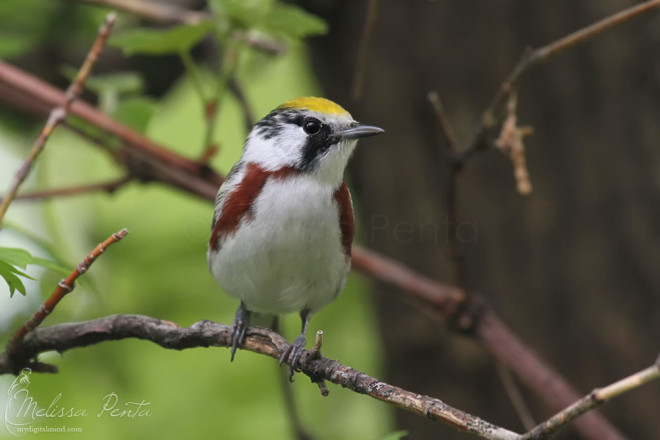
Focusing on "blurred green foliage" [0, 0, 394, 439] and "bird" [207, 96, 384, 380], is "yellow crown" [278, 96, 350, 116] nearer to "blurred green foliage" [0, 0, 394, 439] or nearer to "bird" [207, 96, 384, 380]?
"bird" [207, 96, 384, 380]

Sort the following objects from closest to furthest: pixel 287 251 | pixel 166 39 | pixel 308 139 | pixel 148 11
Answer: pixel 287 251 → pixel 166 39 → pixel 308 139 → pixel 148 11

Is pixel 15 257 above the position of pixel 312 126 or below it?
below

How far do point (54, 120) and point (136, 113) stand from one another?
865mm

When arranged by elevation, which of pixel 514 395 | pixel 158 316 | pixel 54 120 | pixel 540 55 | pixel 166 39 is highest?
pixel 540 55

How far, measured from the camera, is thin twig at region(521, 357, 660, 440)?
130cm

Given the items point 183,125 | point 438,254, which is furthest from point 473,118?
point 183,125

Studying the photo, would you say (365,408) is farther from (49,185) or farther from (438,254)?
(49,185)

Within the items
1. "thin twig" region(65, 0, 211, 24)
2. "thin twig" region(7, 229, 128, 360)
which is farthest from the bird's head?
"thin twig" region(7, 229, 128, 360)

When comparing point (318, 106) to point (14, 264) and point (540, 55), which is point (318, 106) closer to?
point (540, 55)

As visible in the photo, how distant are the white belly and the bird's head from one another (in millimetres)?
114

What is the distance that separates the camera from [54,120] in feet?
8.21

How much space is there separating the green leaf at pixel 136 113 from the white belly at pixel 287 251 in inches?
26.3

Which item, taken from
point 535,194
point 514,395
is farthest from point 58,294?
point 535,194

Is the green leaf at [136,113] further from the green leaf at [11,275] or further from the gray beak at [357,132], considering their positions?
the green leaf at [11,275]
